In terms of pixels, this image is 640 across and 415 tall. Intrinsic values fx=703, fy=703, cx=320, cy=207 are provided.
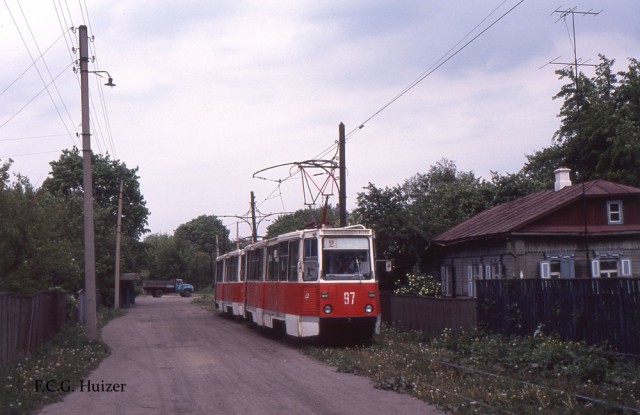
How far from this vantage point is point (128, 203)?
5462 cm

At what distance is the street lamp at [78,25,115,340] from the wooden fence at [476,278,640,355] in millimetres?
10385

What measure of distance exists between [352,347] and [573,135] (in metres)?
32.1

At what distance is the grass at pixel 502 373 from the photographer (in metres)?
9.55

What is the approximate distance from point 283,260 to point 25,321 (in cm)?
749

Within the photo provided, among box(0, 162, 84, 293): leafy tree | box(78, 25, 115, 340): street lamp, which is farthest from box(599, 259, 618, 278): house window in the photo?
box(0, 162, 84, 293): leafy tree

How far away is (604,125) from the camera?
1614 inches

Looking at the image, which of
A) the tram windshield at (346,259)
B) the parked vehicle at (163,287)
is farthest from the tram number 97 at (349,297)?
the parked vehicle at (163,287)

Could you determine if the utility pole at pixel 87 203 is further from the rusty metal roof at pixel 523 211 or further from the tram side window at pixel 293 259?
the rusty metal roof at pixel 523 211

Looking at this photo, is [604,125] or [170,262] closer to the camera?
[604,125]

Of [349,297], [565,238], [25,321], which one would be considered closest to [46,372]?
[25,321]

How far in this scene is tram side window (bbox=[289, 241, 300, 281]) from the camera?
61.7 ft

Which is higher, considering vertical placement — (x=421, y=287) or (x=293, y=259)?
(x=293, y=259)

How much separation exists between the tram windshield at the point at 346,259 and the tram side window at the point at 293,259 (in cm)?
107

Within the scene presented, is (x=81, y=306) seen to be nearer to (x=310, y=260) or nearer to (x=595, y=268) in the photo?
(x=310, y=260)
